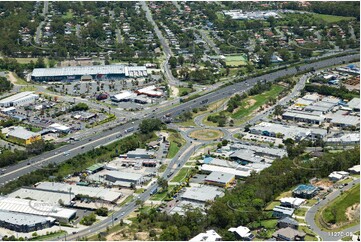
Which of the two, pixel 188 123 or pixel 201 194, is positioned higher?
pixel 201 194

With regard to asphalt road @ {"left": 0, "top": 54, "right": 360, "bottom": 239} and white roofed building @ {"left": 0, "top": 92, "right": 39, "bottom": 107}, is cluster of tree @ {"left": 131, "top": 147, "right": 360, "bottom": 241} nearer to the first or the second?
asphalt road @ {"left": 0, "top": 54, "right": 360, "bottom": 239}

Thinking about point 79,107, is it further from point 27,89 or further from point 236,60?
point 236,60

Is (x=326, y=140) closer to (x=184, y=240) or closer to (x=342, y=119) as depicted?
(x=342, y=119)

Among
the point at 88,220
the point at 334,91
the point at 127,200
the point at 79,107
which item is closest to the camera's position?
the point at 88,220

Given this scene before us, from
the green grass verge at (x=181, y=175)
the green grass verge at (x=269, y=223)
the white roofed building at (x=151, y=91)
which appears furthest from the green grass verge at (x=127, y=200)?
the white roofed building at (x=151, y=91)

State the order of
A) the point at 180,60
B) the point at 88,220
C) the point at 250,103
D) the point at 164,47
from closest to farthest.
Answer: the point at 88,220
the point at 250,103
the point at 180,60
the point at 164,47

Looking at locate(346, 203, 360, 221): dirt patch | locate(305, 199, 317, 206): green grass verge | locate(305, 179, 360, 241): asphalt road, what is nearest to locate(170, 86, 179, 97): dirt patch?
locate(305, 179, 360, 241): asphalt road

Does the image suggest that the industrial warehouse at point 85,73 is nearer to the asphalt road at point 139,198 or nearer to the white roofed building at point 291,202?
the asphalt road at point 139,198

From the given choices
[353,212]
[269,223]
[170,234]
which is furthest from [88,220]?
[353,212]

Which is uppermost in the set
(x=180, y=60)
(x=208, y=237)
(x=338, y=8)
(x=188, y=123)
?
(x=338, y=8)
